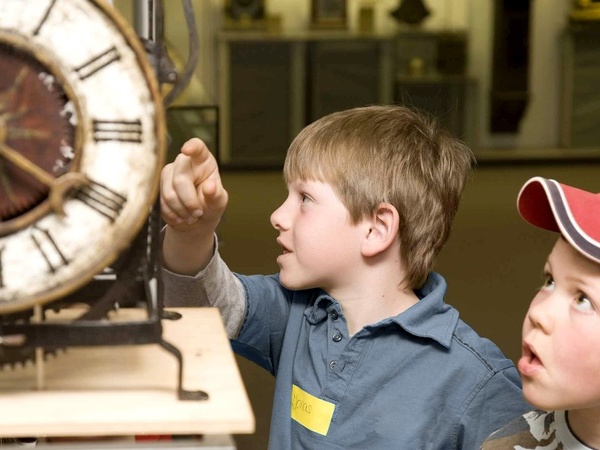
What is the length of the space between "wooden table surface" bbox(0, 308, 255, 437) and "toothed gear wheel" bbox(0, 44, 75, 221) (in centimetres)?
18

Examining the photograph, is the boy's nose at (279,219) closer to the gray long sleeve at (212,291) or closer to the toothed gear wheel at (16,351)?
the gray long sleeve at (212,291)

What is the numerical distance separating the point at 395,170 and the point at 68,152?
2.36 ft

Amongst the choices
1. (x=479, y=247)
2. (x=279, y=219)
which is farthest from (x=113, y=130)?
(x=479, y=247)

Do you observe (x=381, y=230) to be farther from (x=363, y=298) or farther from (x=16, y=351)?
(x=16, y=351)

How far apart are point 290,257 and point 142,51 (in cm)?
66

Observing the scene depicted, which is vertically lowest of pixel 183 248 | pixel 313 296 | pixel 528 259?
pixel 528 259

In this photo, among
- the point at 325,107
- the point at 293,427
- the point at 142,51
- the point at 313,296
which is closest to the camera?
the point at 142,51

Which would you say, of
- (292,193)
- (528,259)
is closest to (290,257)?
(292,193)

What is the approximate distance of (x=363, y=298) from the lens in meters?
1.65

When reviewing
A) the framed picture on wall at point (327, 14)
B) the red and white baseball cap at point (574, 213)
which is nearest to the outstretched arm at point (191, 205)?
the red and white baseball cap at point (574, 213)

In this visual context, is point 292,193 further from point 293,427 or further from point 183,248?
point 293,427

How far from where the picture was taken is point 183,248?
4.93 feet

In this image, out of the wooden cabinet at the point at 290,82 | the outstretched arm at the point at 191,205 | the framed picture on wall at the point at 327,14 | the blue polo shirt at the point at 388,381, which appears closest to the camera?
the outstretched arm at the point at 191,205

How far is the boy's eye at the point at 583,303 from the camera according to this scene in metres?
1.19
